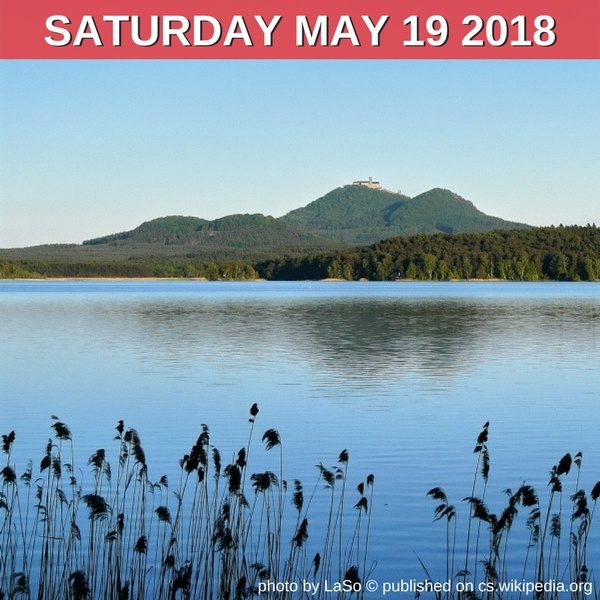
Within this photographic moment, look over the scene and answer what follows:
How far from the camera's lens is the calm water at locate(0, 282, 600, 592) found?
47.1 ft

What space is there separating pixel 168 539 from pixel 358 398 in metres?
11.8

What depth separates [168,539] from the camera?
1071cm

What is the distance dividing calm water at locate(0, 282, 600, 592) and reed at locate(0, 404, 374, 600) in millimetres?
911

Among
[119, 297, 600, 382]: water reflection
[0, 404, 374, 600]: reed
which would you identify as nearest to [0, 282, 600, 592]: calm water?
[119, 297, 600, 382]: water reflection

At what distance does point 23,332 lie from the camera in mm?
45781

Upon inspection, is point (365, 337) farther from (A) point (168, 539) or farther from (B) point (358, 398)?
(A) point (168, 539)

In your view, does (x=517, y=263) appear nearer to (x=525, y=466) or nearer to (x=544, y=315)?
(x=544, y=315)

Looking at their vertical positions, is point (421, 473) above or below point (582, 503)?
below

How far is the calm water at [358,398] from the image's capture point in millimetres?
14359

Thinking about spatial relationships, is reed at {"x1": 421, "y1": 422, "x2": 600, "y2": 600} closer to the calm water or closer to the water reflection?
the calm water

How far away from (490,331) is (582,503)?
38518 mm

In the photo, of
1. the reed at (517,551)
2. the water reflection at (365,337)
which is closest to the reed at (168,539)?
the reed at (517,551)

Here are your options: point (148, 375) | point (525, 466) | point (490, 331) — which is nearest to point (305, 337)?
point (490, 331)

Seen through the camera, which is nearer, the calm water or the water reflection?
the calm water
